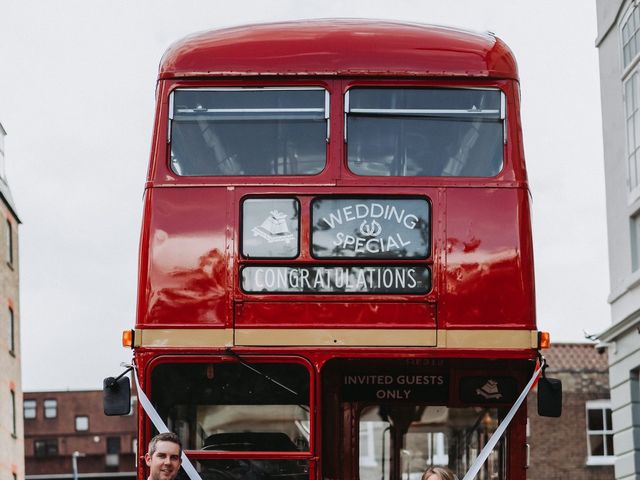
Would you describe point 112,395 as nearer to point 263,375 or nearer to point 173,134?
point 263,375

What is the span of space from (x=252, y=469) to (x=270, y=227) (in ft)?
5.44

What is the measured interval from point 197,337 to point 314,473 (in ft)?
3.99

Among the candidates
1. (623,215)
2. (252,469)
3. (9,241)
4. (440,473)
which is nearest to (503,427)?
(252,469)

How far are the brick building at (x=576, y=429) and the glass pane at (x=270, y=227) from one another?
1223 inches

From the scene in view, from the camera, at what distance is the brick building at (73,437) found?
3081 inches

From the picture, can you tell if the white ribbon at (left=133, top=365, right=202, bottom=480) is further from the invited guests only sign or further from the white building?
the white building

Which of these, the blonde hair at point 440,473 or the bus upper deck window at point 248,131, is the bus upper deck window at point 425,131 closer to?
the bus upper deck window at point 248,131

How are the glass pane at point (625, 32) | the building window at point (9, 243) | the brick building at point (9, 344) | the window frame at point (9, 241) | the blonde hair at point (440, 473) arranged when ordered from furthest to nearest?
the building window at point (9, 243) → the window frame at point (9, 241) → the brick building at point (9, 344) → the glass pane at point (625, 32) → the blonde hair at point (440, 473)

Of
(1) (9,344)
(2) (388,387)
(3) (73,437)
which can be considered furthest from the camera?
(3) (73,437)

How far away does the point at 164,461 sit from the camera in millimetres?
6574

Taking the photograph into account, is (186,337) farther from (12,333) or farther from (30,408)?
(30,408)

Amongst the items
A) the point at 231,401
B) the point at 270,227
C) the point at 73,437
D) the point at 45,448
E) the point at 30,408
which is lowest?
the point at 45,448

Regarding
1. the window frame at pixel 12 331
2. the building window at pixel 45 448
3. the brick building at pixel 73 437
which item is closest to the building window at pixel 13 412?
the window frame at pixel 12 331

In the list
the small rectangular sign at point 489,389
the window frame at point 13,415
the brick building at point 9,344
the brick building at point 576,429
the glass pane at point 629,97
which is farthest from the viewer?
the brick building at point 576,429
